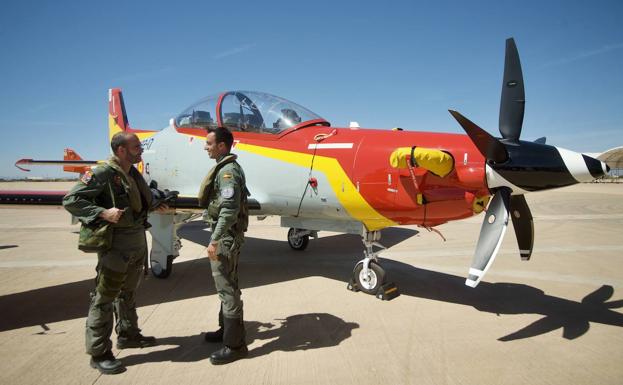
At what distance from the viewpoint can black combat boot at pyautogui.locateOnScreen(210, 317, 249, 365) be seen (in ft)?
10.5

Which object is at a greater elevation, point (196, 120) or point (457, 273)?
point (196, 120)

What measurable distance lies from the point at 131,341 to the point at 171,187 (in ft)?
12.0

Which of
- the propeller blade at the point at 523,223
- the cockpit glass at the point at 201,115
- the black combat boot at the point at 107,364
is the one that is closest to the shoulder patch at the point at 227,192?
the black combat boot at the point at 107,364

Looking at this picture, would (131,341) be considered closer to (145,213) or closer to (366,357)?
(145,213)

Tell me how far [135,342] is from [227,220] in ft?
5.63

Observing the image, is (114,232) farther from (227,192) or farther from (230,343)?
(230,343)

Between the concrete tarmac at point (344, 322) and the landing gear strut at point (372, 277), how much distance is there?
145 millimetres

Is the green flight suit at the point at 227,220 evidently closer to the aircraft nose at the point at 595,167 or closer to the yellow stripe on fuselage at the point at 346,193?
the yellow stripe on fuselage at the point at 346,193

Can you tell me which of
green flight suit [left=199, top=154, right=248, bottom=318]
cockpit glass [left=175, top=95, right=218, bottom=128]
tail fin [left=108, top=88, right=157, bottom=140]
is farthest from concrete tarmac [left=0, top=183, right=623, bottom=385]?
tail fin [left=108, top=88, right=157, bottom=140]

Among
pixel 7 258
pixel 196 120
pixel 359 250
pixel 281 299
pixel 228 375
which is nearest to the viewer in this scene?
pixel 228 375

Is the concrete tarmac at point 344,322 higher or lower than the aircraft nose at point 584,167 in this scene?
lower

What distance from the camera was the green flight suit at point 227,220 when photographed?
309 centimetres

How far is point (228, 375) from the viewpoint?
3035 millimetres

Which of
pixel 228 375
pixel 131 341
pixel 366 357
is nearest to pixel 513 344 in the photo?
pixel 366 357
